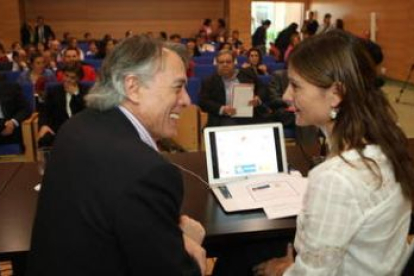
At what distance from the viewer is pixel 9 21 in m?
12.5

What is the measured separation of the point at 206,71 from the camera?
21.3ft

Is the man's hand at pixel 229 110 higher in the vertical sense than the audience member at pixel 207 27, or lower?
lower

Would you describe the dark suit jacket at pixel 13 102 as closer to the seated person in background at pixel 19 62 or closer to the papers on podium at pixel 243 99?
the papers on podium at pixel 243 99

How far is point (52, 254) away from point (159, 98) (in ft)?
1.56

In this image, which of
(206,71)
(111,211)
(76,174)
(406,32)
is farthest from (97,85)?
(406,32)

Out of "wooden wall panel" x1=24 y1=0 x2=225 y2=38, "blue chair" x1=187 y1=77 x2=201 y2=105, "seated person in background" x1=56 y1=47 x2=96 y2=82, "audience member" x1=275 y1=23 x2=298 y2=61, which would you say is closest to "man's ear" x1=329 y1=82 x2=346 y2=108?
"blue chair" x1=187 y1=77 x2=201 y2=105

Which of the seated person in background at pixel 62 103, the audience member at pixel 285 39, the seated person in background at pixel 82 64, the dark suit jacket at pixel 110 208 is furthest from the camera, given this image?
the audience member at pixel 285 39

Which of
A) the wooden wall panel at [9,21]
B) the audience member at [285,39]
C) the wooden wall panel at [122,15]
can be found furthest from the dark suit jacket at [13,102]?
the wooden wall panel at [122,15]

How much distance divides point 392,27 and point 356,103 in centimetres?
1047

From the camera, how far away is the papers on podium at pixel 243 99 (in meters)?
4.18

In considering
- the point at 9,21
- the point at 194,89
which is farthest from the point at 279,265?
the point at 9,21

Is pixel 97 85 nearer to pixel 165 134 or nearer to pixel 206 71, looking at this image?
pixel 165 134

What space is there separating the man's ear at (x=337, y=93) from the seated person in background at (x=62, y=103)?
10.4 feet

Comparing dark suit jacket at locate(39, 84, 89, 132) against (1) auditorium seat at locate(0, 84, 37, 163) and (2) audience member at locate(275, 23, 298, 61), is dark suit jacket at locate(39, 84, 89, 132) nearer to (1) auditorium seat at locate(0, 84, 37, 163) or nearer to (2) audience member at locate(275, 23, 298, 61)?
(1) auditorium seat at locate(0, 84, 37, 163)
